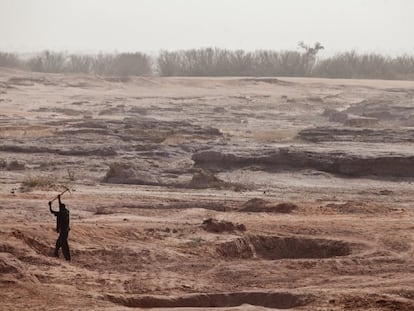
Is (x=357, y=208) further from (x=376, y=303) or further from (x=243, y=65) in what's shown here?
(x=243, y=65)

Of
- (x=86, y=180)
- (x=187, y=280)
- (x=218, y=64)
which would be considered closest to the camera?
(x=187, y=280)

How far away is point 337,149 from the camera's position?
26094 mm

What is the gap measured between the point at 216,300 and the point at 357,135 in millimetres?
19990

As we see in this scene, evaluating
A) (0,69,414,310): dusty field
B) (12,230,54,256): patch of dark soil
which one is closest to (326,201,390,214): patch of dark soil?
(0,69,414,310): dusty field

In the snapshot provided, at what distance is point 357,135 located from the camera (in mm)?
30719

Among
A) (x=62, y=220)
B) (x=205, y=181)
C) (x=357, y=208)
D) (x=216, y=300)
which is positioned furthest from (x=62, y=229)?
(x=205, y=181)

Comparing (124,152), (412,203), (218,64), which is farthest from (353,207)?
(218,64)

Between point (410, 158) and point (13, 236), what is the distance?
13874mm

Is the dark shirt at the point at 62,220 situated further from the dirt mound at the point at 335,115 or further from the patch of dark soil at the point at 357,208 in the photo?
the dirt mound at the point at 335,115

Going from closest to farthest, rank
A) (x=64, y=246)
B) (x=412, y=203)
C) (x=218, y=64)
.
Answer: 1. (x=64, y=246)
2. (x=412, y=203)
3. (x=218, y=64)

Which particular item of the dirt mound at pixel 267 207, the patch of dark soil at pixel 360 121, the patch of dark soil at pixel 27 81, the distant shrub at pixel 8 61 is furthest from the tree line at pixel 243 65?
the dirt mound at pixel 267 207

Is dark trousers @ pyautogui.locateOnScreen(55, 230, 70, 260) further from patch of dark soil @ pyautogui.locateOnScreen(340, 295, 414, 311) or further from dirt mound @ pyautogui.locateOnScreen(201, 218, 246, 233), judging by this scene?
patch of dark soil @ pyautogui.locateOnScreen(340, 295, 414, 311)

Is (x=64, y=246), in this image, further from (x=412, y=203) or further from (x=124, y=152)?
(x=124, y=152)

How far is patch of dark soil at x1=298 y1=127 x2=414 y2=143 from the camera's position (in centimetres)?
2966
